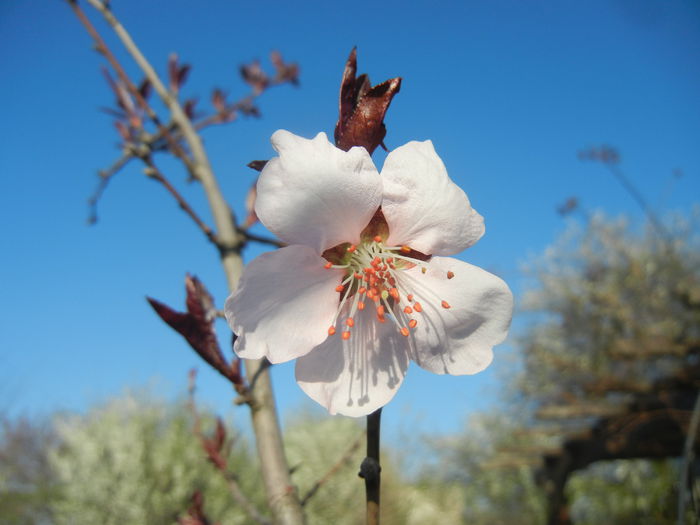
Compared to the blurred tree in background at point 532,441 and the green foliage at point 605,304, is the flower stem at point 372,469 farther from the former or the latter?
the green foliage at point 605,304

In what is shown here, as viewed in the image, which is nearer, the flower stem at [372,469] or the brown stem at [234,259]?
the flower stem at [372,469]

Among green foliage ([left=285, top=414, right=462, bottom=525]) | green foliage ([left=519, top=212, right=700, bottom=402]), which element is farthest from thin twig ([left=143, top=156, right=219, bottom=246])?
green foliage ([left=519, top=212, right=700, bottom=402])

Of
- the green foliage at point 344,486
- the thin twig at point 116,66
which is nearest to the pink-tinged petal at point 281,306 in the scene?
the thin twig at point 116,66

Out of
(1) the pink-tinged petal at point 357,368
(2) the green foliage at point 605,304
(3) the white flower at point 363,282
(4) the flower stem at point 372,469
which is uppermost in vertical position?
(2) the green foliage at point 605,304

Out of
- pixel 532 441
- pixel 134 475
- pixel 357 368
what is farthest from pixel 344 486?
pixel 357 368

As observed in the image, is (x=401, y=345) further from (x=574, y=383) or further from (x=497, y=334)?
(x=574, y=383)

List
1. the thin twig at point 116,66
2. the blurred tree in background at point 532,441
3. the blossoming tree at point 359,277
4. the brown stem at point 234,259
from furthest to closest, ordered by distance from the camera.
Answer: the blurred tree in background at point 532,441 → the thin twig at point 116,66 → the brown stem at point 234,259 → the blossoming tree at point 359,277

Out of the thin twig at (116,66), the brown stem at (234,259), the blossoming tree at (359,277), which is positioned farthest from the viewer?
the thin twig at (116,66)

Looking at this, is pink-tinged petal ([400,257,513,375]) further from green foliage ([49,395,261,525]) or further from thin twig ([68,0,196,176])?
Answer: green foliage ([49,395,261,525])
